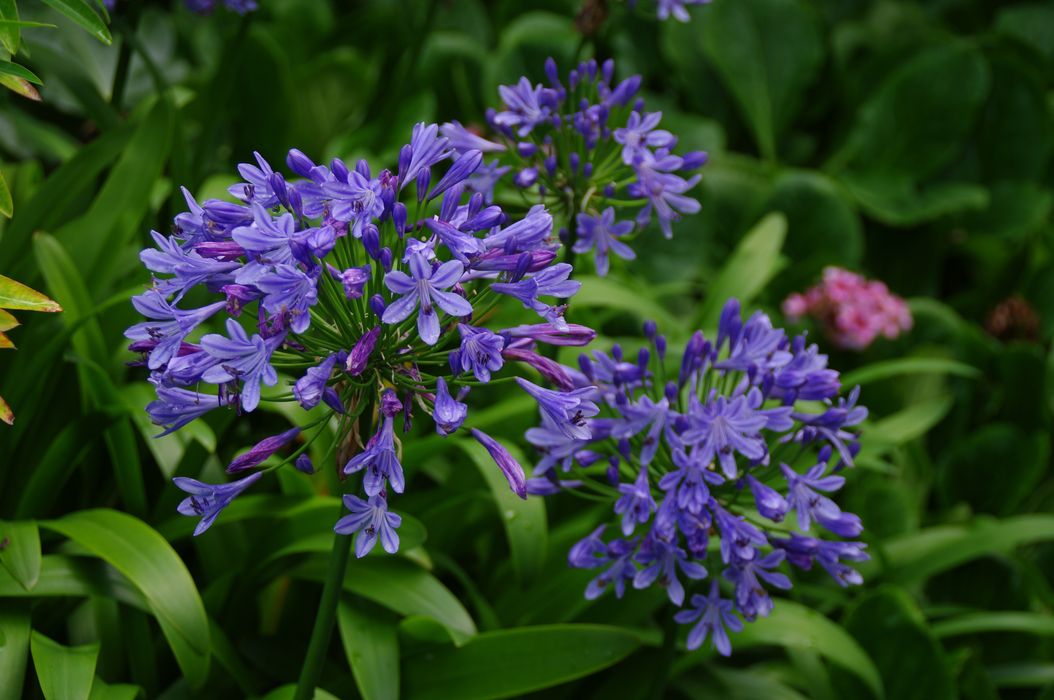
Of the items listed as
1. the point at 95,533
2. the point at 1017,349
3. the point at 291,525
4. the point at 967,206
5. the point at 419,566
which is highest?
the point at 95,533

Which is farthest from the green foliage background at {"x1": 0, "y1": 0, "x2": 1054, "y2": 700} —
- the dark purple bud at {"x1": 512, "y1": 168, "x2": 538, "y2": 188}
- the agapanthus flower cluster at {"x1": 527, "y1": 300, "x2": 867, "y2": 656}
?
the dark purple bud at {"x1": 512, "y1": 168, "x2": 538, "y2": 188}

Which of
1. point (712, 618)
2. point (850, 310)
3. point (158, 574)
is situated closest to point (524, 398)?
point (712, 618)

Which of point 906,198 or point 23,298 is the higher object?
point 23,298

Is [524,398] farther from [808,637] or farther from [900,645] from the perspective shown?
[900,645]

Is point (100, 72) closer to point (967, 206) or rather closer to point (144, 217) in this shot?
point (144, 217)

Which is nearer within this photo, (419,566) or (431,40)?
(419,566)

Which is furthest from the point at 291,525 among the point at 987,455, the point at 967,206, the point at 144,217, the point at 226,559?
the point at 967,206

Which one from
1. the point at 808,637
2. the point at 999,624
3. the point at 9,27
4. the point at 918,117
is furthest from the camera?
the point at 918,117

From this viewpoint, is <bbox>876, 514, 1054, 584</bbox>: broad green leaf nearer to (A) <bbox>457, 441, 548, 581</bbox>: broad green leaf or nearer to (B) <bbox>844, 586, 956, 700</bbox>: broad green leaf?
(B) <bbox>844, 586, 956, 700</bbox>: broad green leaf
